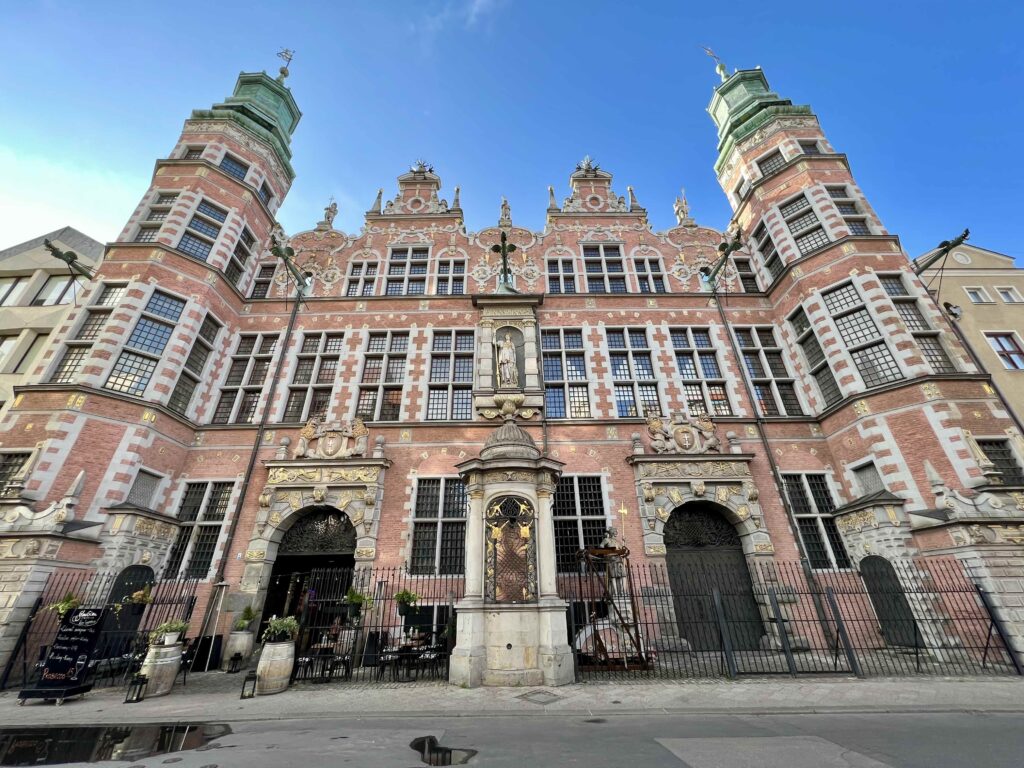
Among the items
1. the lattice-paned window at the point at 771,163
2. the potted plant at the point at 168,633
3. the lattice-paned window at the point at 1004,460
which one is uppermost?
the lattice-paned window at the point at 771,163

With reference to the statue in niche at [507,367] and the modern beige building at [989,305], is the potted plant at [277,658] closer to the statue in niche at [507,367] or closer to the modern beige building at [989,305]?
the statue in niche at [507,367]

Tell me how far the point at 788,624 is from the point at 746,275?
15034mm

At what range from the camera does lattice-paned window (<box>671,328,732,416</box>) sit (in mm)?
17625

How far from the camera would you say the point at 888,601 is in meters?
13.1

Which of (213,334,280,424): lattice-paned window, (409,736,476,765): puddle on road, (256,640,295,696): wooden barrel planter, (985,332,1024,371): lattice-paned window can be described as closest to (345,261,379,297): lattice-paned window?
(213,334,280,424): lattice-paned window

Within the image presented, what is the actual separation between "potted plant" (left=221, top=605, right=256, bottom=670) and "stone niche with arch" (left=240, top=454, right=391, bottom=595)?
3.99 feet

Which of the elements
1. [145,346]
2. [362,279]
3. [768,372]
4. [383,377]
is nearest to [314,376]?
[383,377]

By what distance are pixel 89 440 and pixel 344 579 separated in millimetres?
9221

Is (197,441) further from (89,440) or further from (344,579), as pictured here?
(344,579)

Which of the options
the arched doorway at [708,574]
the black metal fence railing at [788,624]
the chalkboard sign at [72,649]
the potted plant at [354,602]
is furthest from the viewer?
the arched doorway at [708,574]

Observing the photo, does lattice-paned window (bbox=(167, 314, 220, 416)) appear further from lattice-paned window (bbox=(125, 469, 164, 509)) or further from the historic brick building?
lattice-paned window (bbox=(125, 469, 164, 509))

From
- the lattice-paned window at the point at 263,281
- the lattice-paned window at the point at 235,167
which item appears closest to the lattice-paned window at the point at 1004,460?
the lattice-paned window at the point at 263,281

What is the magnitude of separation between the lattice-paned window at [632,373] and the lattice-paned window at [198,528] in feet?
49.4

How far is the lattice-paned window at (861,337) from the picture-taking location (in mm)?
15219
